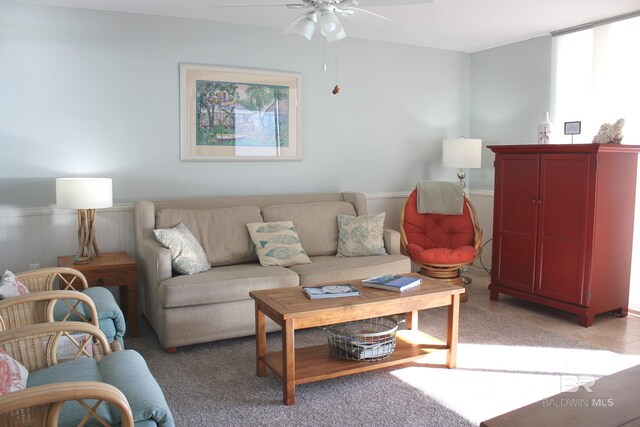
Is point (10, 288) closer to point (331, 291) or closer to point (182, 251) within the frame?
point (182, 251)

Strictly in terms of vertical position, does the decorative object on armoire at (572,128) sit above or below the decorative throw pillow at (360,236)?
above

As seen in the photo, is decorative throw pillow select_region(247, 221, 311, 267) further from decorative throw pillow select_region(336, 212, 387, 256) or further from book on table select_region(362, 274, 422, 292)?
book on table select_region(362, 274, 422, 292)

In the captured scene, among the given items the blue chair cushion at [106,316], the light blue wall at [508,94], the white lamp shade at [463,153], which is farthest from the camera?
the white lamp shade at [463,153]

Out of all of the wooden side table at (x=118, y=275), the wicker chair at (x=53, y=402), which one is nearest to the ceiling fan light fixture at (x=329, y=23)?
the wicker chair at (x=53, y=402)

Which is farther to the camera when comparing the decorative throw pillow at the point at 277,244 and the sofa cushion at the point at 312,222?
the sofa cushion at the point at 312,222

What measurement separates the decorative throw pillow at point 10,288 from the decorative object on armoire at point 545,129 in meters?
4.01

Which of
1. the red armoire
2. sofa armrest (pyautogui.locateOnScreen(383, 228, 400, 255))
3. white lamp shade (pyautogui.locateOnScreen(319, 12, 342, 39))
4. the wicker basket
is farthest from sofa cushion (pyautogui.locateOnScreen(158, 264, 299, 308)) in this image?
the red armoire

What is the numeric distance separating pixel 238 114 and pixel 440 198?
191 centimetres

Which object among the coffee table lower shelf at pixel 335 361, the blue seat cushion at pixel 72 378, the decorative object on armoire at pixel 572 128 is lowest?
the coffee table lower shelf at pixel 335 361

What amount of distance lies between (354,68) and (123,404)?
4.02 m

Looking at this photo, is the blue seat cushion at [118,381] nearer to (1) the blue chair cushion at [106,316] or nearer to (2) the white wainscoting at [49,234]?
(1) the blue chair cushion at [106,316]

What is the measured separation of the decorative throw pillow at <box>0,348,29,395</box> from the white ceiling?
2.50 meters

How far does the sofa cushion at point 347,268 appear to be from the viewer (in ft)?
12.2

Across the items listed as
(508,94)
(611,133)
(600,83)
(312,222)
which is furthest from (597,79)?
(312,222)
